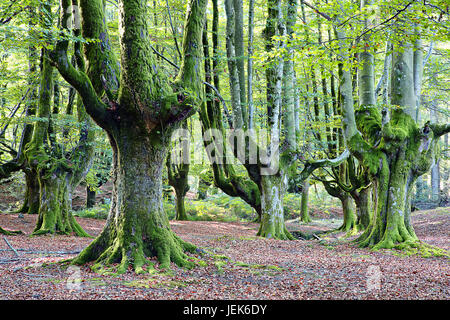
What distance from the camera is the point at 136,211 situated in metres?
5.41

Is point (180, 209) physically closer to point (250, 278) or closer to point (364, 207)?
point (364, 207)

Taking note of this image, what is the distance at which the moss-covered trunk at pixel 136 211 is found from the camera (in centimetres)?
533

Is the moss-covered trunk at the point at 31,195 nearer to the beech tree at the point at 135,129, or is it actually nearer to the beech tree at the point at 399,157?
the beech tree at the point at 135,129

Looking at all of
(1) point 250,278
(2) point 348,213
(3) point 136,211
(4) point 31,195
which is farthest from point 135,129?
(2) point 348,213

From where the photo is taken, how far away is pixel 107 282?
14.0 feet

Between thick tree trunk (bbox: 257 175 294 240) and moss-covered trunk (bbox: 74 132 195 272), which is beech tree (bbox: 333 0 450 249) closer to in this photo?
thick tree trunk (bbox: 257 175 294 240)

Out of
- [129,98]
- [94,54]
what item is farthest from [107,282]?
[94,54]

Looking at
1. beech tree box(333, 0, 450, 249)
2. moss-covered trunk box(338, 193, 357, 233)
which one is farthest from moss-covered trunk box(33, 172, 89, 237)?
moss-covered trunk box(338, 193, 357, 233)

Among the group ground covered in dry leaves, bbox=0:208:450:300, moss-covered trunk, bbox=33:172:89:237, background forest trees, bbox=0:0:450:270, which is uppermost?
background forest trees, bbox=0:0:450:270

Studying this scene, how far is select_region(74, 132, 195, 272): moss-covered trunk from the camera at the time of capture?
5.33 metres

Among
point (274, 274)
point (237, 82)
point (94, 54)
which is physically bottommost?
point (274, 274)

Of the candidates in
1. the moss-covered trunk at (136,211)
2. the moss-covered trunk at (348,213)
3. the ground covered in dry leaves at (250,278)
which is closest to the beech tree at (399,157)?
the ground covered in dry leaves at (250,278)
